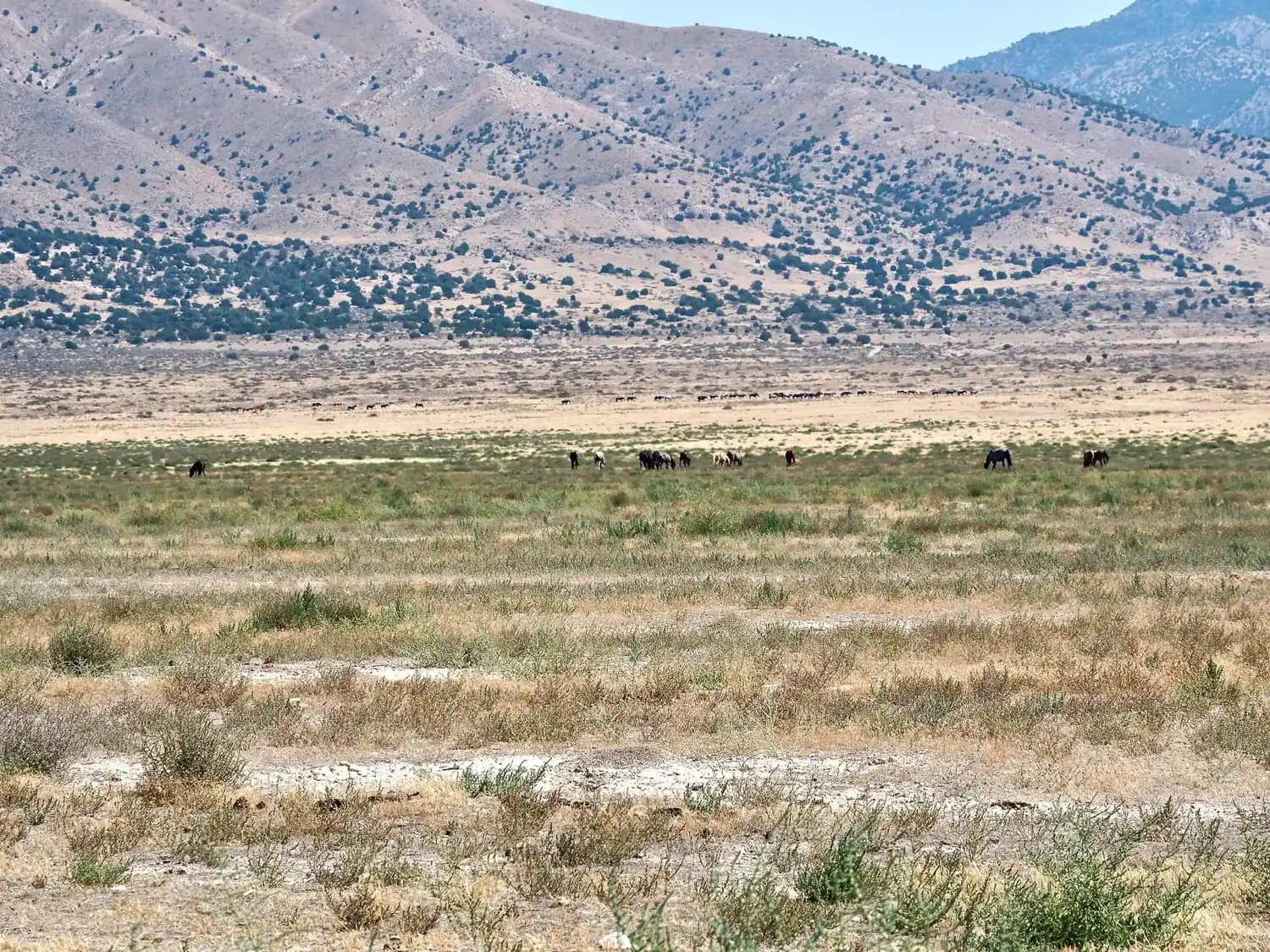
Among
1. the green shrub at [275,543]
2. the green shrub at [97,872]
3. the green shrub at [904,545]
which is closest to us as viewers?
the green shrub at [97,872]

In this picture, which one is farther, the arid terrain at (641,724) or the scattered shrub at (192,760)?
the scattered shrub at (192,760)

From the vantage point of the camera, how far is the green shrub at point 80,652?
547 inches

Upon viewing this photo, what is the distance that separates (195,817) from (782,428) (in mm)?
67265

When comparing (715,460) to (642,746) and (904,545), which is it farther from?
(642,746)

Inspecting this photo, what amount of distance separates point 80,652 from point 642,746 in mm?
6050

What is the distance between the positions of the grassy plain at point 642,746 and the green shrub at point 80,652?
4cm

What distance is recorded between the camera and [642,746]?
1098cm

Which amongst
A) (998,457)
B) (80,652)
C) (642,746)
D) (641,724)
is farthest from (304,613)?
(998,457)

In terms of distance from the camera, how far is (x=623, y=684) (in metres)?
12.8

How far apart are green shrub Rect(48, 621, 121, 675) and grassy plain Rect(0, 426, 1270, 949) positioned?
0.04 meters

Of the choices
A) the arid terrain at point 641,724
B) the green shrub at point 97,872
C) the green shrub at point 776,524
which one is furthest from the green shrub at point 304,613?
the green shrub at point 776,524

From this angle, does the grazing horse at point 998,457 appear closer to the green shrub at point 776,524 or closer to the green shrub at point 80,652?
the green shrub at point 776,524

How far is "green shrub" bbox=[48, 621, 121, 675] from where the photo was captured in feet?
45.5

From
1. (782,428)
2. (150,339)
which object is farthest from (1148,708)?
(150,339)
